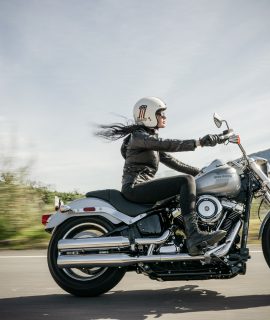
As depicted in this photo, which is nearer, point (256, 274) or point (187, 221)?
point (187, 221)

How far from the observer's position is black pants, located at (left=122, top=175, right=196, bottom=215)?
14.3 feet

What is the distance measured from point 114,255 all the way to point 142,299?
48cm

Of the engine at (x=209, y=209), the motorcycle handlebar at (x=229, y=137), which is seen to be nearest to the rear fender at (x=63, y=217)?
the engine at (x=209, y=209)

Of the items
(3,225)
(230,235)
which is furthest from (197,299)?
(3,225)

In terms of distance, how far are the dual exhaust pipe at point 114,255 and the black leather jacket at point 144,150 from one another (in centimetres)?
58

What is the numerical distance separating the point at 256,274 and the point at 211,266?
119cm

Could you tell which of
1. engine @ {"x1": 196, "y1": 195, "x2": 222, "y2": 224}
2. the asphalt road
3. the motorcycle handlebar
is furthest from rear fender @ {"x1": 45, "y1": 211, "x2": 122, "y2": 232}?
the motorcycle handlebar

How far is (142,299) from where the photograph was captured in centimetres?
443

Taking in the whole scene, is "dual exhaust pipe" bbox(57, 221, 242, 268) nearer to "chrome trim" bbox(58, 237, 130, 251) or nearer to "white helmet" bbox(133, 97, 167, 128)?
"chrome trim" bbox(58, 237, 130, 251)

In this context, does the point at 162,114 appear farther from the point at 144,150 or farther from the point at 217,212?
the point at 217,212

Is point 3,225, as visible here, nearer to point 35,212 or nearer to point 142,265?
point 35,212

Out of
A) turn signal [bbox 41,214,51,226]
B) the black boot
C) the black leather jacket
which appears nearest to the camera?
the black boot

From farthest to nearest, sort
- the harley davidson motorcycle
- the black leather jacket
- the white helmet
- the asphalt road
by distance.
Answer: the white helmet
the black leather jacket
the harley davidson motorcycle
the asphalt road

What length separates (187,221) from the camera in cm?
434
